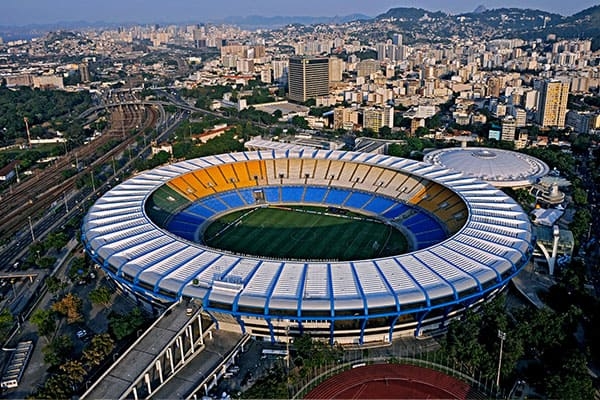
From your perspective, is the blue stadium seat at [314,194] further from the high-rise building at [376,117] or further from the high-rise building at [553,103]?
the high-rise building at [553,103]

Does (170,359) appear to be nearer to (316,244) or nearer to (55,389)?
(55,389)

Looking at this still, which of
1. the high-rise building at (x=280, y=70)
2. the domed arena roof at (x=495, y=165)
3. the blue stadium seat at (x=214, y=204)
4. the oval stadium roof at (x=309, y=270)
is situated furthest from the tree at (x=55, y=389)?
the high-rise building at (x=280, y=70)

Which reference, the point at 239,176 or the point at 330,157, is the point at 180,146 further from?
the point at 330,157

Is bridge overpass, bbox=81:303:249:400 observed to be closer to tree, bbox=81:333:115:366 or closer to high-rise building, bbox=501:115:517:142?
tree, bbox=81:333:115:366

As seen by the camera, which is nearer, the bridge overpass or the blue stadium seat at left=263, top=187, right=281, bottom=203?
the bridge overpass

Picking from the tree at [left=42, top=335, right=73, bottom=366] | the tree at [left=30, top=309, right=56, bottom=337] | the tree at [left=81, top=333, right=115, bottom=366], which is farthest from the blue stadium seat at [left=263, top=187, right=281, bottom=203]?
the tree at [left=42, top=335, right=73, bottom=366]

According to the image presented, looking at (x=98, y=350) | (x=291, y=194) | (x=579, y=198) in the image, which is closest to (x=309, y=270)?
(x=98, y=350)
